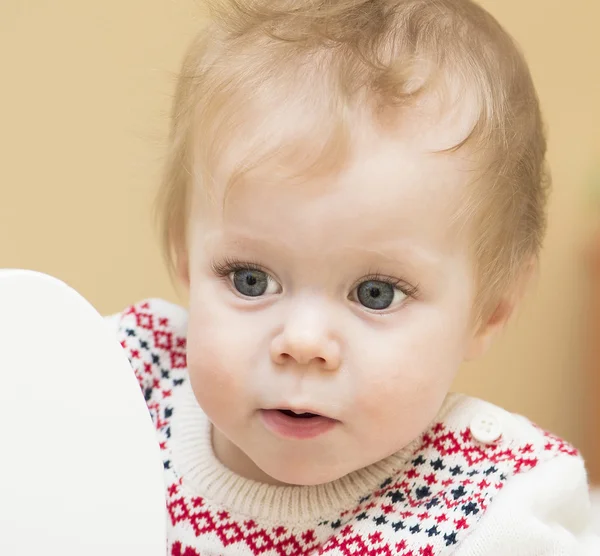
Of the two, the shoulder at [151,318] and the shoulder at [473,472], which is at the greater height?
the shoulder at [151,318]

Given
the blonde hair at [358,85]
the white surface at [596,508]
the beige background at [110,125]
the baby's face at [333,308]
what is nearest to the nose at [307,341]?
the baby's face at [333,308]

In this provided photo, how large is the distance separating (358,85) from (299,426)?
0.88 feet

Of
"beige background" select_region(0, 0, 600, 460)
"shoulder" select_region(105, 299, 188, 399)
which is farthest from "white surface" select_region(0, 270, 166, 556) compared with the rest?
"beige background" select_region(0, 0, 600, 460)

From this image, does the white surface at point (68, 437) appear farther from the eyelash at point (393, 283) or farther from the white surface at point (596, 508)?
the white surface at point (596, 508)

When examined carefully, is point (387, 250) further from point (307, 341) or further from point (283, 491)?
point (283, 491)

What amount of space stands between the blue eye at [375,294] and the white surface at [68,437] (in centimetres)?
23

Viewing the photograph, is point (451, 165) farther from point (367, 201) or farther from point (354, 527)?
point (354, 527)

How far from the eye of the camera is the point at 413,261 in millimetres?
699

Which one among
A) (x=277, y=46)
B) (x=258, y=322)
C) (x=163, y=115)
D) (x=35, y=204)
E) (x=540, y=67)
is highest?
(x=540, y=67)

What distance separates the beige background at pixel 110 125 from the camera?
1.25 meters

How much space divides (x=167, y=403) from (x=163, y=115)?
30 cm

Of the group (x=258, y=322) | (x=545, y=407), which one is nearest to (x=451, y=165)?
(x=258, y=322)

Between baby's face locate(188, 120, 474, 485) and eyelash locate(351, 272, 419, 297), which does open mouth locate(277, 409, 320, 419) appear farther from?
eyelash locate(351, 272, 419, 297)

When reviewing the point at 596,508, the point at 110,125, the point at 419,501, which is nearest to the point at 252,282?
the point at 419,501
